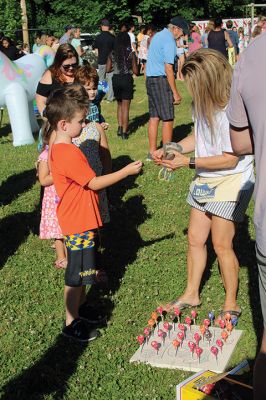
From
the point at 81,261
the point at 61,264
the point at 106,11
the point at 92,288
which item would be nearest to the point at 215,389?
the point at 81,261

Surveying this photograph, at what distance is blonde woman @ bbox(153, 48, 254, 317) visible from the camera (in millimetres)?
4070

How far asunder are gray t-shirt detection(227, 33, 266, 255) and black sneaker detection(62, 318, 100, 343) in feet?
6.80

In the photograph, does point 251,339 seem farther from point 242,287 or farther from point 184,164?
point 184,164

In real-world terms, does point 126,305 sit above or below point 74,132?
below

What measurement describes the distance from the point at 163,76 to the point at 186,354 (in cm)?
593

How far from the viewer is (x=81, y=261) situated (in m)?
4.39

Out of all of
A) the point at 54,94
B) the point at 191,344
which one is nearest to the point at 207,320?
the point at 191,344

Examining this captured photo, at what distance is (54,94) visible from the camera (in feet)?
14.3

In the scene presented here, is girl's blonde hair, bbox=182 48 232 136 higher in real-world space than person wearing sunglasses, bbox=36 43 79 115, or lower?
higher

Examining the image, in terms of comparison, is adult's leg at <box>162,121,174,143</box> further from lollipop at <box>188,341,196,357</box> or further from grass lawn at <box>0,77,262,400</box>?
lollipop at <box>188,341,196,357</box>

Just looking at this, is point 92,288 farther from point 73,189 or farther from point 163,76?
point 163,76

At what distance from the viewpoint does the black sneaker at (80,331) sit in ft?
14.6

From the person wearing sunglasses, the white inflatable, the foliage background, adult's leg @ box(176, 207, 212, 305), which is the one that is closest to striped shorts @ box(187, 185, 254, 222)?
adult's leg @ box(176, 207, 212, 305)

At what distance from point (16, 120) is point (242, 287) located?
7.17 meters
